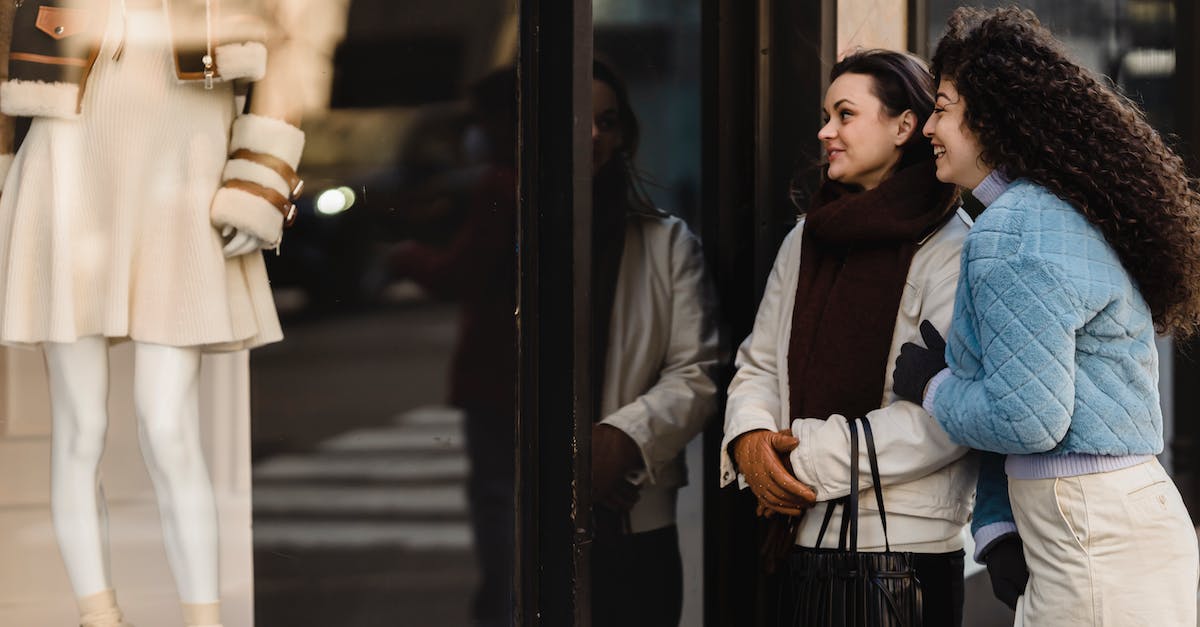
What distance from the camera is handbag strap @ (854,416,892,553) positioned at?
332cm

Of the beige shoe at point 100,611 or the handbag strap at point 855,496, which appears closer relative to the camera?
the beige shoe at point 100,611

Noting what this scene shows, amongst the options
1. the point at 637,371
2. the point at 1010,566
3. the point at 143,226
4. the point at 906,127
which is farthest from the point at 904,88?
the point at 143,226

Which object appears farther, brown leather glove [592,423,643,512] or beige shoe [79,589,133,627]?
brown leather glove [592,423,643,512]

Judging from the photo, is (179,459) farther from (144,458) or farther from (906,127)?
(906,127)

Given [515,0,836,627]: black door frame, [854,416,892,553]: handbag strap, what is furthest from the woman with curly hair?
[515,0,836,627]: black door frame

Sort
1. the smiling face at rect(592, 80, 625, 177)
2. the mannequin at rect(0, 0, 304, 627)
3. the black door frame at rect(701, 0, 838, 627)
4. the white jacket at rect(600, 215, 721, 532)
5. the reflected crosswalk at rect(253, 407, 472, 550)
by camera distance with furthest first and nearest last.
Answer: the black door frame at rect(701, 0, 838, 627)
the white jacket at rect(600, 215, 721, 532)
the smiling face at rect(592, 80, 625, 177)
the reflected crosswalk at rect(253, 407, 472, 550)
the mannequin at rect(0, 0, 304, 627)

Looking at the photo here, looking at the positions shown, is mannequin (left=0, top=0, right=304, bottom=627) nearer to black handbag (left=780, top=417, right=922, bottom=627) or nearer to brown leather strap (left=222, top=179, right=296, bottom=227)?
brown leather strap (left=222, top=179, right=296, bottom=227)

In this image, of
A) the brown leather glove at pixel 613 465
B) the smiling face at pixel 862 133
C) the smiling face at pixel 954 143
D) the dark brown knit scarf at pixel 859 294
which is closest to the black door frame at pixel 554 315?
the brown leather glove at pixel 613 465

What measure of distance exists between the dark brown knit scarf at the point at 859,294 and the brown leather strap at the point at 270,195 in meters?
1.32

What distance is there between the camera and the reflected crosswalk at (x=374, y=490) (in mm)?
3117

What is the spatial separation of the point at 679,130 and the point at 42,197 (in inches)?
76.7

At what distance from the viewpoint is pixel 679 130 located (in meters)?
4.11

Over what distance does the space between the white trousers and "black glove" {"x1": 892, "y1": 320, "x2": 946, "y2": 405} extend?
1.21ft

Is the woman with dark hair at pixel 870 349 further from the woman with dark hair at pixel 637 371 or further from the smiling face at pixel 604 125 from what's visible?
the smiling face at pixel 604 125
